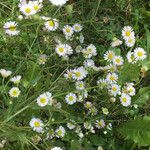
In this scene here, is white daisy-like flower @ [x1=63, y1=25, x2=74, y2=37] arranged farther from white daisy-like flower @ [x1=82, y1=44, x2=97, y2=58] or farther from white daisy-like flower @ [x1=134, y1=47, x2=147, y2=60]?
white daisy-like flower @ [x1=134, y1=47, x2=147, y2=60]

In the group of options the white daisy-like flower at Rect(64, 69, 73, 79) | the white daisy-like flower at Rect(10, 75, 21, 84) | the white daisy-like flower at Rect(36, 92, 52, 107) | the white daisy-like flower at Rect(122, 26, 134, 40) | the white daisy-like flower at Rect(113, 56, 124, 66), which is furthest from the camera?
the white daisy-like flower at Rect(122, 26, 134, 40)

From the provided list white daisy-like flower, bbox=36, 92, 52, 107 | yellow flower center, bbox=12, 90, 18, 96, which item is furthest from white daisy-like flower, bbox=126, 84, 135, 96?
yellow flower center, bbox=12, 90, 18, 96

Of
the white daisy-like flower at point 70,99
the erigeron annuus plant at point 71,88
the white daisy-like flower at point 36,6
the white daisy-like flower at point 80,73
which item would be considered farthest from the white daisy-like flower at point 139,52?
the white daisy-like flower at point 36,6

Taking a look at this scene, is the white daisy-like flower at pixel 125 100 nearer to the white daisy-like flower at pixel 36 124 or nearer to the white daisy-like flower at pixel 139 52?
the white daisy-like flower at pixel 139 52

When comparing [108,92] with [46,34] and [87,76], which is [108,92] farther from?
[46,34]

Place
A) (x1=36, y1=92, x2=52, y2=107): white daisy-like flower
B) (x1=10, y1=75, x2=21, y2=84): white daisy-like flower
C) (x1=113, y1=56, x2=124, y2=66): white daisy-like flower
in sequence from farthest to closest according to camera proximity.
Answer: (x1=113, y1=56, x2=124, y2=66): white daisy-like flower
(x1=10, y1=75, x2=21, y2=84): white daisy-like flower
(x1=36, y1=92, x2=52, y2=107): white daisy-like flower

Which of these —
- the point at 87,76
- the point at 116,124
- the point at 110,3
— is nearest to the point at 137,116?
the point at 116,124

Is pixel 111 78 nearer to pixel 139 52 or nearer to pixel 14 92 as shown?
pixel 139 52
